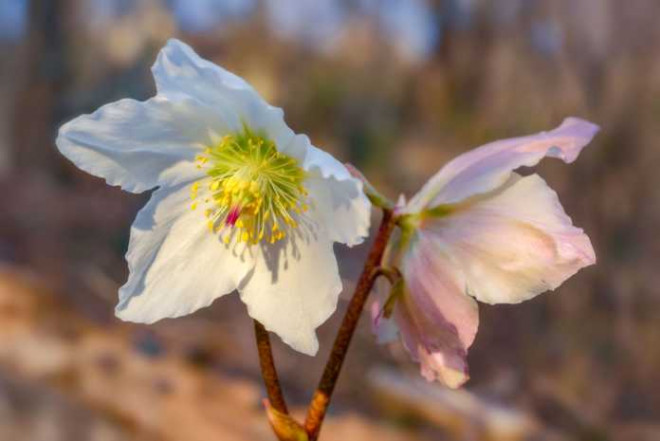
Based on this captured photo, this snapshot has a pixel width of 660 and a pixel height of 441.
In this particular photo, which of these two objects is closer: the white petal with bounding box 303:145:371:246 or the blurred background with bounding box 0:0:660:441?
the white petal with bounding box 303:145:371:246

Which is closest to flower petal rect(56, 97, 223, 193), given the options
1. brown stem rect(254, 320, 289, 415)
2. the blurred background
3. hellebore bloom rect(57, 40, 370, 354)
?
hellebore bloom rect(57, 40, 370, 354)

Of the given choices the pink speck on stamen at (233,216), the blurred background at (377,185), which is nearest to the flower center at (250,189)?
the pink speck on stamen at (233,216)

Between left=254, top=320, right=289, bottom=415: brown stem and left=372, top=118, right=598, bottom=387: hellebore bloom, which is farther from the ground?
left=372, top=118, right=598, bottom=387: hellebore bloom

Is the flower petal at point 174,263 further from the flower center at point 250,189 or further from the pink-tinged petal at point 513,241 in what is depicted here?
the pink-tinged petal at point 513,241

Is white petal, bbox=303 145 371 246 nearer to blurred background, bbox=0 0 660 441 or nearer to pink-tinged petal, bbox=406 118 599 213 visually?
pink-tinged petal, bbox=406 118 599 213

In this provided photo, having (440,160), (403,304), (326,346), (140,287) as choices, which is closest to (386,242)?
(403,304)
